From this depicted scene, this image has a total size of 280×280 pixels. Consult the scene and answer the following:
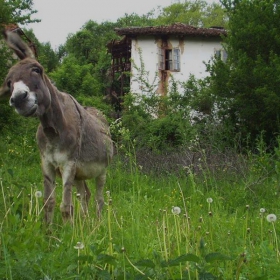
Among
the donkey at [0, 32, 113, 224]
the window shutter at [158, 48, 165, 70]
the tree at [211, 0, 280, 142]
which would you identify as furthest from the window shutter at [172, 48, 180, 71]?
the donkey at [0, 32, 113, 224]

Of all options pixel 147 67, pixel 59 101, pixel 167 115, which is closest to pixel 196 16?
pixel 147 67

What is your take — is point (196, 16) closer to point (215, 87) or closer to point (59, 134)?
point (215, 87)

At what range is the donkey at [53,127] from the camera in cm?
496

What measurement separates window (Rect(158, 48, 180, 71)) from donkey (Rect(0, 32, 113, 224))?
23.2 m

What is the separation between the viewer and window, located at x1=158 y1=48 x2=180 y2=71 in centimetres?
2944

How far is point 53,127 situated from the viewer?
5.50m

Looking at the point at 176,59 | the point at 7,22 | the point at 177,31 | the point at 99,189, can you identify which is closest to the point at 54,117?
the point at 99,189

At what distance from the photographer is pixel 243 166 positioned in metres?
9.84

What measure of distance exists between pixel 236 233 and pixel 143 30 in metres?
24.4

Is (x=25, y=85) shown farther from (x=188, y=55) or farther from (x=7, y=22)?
(x=188, y=55)

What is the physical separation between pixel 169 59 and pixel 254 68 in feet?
59.0

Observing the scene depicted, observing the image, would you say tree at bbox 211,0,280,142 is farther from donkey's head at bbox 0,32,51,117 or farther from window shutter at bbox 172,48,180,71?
window shutter at bbox 172,48,180,71

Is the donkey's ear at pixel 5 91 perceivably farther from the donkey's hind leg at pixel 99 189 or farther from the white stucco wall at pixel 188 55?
the white stucco wall at pixel 188 55

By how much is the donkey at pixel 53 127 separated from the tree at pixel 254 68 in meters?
6.32
